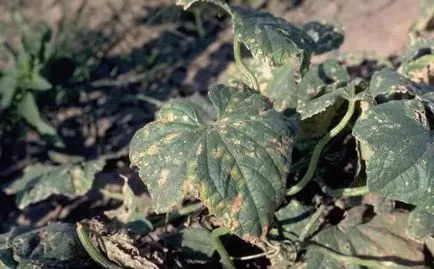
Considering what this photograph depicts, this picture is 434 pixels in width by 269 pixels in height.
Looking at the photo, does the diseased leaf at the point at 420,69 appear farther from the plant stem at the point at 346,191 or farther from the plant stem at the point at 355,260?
the plant stem at the point at 355,260

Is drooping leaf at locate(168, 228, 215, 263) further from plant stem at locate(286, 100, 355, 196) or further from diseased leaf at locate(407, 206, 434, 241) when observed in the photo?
diseased leaf at locate(407, 206, 434, 241)

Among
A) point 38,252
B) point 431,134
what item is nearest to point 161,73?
point 38,252

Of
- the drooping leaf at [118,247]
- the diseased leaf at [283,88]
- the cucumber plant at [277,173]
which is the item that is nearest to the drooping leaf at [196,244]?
the cucumber plant at [277,173]

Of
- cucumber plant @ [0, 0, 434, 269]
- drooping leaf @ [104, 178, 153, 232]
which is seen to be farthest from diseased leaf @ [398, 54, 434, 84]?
drooping leaf @ [104, 178, 153, 232]

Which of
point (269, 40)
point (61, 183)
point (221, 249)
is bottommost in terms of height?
point (221, 249)

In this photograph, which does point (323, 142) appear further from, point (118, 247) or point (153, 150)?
point (118, 247)

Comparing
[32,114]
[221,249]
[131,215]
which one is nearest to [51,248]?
[131,215]
